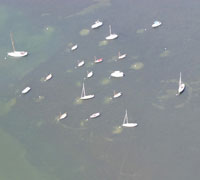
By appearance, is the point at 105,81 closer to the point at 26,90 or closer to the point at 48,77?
the point at 48,77

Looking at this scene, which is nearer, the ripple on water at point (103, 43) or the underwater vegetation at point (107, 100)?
the underwater vegetation at point (107, 100)

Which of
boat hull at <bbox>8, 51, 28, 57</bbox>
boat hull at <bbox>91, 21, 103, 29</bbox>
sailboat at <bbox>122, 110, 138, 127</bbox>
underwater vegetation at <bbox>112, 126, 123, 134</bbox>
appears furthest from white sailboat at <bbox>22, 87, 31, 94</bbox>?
boat hull at <bbox>91, 21, 103, 29</bbox>

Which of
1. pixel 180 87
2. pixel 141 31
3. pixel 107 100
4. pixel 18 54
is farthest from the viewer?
pixel 141 31

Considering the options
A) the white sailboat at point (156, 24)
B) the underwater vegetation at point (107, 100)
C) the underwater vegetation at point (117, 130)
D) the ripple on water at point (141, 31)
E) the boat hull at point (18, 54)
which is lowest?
the underwater vegetation at point (117, 130)

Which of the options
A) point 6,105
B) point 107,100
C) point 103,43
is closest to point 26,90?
point 6,105

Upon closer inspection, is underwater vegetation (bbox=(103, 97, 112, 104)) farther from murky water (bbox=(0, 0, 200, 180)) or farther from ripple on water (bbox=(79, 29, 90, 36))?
ripple on water (bbox=(79, 29, 90, 36))

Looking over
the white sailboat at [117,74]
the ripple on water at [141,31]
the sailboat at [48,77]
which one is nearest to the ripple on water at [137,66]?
the white sailboat at [117,74]

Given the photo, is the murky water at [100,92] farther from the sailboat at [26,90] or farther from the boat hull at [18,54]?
the sailboat at [26,90]

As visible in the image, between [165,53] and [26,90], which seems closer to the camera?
[26,90]

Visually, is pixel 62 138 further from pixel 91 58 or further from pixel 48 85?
pixel 91 58
